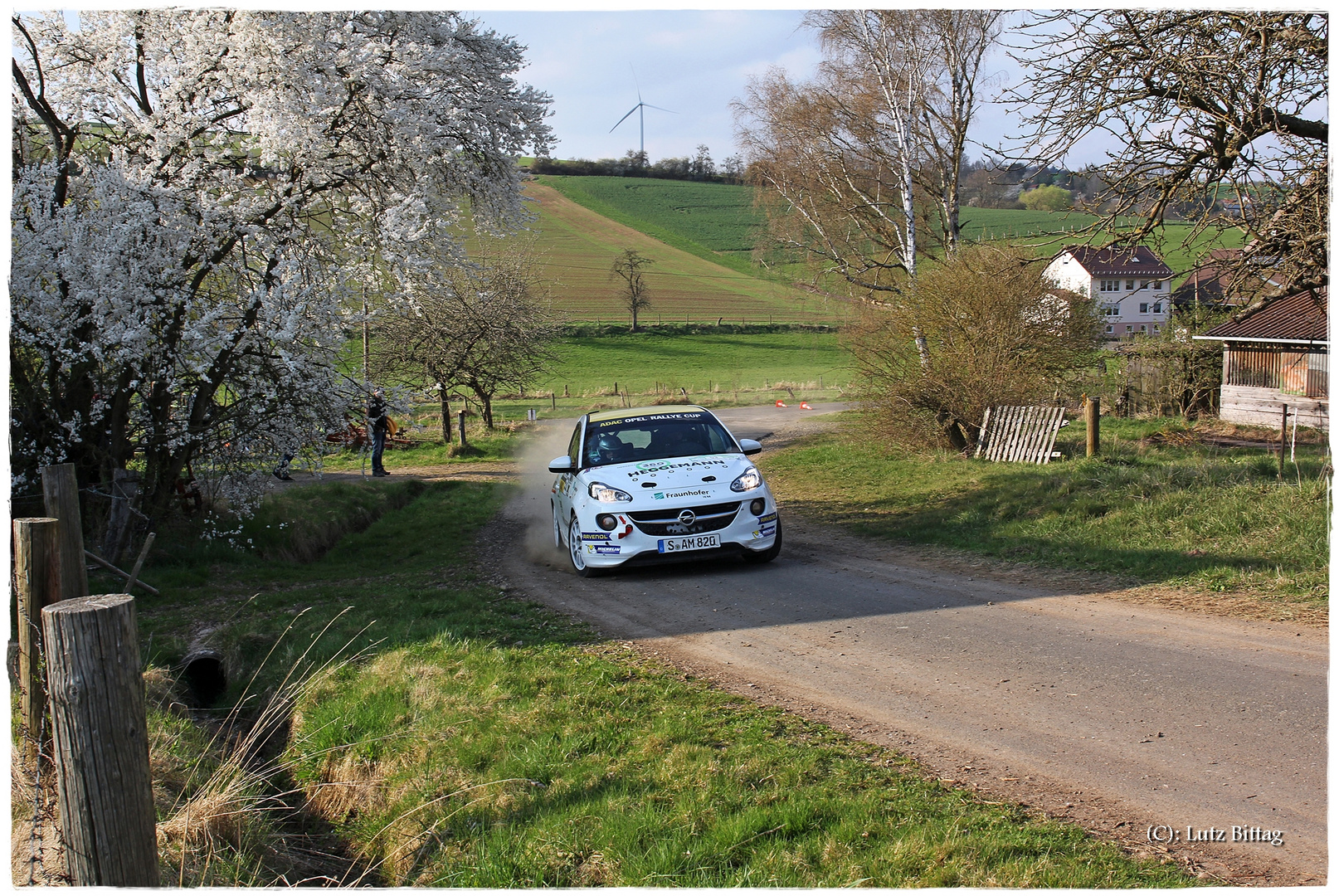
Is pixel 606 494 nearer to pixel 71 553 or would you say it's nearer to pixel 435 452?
pixel 71 553

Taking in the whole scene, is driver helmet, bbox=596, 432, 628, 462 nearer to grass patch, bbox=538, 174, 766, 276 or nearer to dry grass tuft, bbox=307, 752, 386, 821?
dry grass tuft, bbox=307, 752, 386, 821

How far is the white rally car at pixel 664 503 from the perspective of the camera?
32.8 feet

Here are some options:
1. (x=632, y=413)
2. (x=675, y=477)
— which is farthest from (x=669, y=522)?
(x=632, y=413)

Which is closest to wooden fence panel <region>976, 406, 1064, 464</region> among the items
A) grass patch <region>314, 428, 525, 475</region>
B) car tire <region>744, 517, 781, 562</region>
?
car tire <region>744, 517, 781, 562</region>

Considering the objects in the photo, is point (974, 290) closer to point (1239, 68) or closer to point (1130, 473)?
point (1130, 473)

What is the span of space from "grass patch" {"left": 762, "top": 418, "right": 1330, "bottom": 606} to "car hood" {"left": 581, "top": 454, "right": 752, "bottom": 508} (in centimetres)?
320

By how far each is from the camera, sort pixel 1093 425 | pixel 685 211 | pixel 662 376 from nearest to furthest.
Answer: pixel 1093 425, pixel 662 376, pixel 685 211

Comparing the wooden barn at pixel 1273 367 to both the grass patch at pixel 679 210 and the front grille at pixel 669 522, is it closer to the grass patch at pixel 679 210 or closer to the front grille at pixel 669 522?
the front grille at pixel 669 522

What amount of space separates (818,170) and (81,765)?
25890 millimetres

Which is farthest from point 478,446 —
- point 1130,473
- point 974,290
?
point 1130,473

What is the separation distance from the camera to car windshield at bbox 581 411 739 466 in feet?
36.3

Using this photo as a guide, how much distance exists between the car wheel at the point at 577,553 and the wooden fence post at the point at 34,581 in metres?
5.70

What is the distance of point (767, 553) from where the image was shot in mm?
10602

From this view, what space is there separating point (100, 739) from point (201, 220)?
10.4 meters
